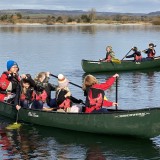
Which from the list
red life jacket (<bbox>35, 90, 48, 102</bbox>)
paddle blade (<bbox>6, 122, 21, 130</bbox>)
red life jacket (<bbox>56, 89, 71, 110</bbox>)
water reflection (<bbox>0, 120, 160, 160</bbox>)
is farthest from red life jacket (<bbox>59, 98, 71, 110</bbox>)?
paddle blade (<bbox>6, 122, 21, 130</bbox>)

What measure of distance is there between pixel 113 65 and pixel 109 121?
46.4 feet

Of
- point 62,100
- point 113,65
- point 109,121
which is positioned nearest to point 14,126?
point 62,100

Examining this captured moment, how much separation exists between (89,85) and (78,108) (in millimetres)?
1408

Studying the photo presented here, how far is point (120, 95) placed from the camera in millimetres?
19203

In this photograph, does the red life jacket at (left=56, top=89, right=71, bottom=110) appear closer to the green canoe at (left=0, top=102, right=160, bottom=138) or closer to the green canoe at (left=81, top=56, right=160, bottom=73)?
the green canoe at (left=0, top=102, right=160, bottom=138)

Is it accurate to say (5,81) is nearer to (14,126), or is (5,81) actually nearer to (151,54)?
(14,126)

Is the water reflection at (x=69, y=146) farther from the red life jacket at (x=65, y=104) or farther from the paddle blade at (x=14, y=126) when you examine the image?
the red life jacket at (x=65, y=104)

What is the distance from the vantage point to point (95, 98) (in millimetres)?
12438

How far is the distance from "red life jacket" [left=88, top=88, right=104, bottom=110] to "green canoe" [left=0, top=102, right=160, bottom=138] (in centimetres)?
27

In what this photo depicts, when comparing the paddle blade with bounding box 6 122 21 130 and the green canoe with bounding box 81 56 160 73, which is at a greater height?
the green canoe with bounding box 81 56 160 73

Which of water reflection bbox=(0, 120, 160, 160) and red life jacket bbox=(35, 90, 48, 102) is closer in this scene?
water reflection bbox=(0, 120, 160, 160)

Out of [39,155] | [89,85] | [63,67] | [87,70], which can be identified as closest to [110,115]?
[89,85]

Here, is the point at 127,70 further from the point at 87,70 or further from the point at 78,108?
the point at 78,108

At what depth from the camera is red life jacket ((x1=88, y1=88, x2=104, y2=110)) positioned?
12344 mm
